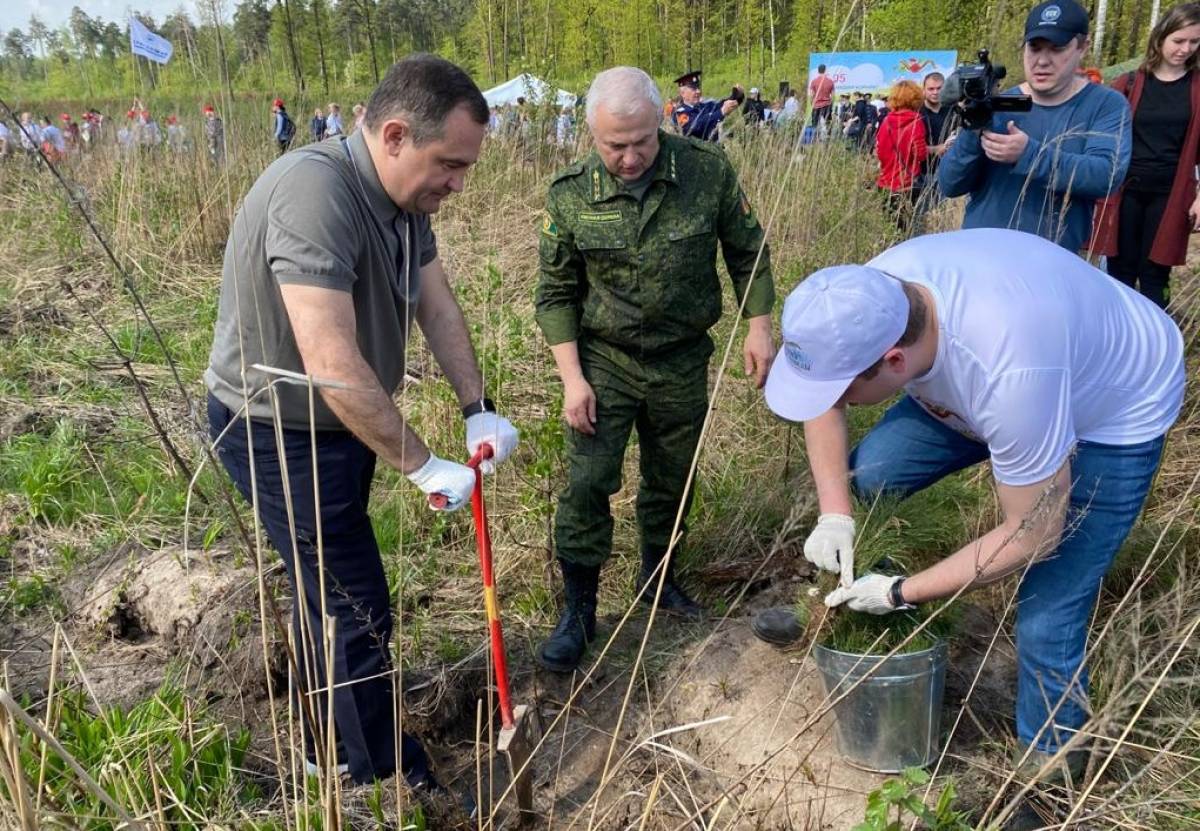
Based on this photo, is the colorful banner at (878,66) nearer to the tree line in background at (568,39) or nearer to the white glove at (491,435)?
the tree line in background at (568,39)

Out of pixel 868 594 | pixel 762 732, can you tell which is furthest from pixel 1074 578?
pixel 762 732

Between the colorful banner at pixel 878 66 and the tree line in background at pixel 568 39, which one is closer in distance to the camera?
the tree line in background at pixel 568 39

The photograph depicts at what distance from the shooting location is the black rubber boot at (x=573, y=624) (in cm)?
258

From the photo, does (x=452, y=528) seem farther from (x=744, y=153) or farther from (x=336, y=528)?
(x=744, y=153)

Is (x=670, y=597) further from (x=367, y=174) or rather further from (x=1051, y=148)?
(x=1051, y=148)

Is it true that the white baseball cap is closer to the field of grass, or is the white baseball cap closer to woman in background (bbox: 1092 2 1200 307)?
the field of grass

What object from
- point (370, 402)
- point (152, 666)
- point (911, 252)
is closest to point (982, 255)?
point (911, 252)

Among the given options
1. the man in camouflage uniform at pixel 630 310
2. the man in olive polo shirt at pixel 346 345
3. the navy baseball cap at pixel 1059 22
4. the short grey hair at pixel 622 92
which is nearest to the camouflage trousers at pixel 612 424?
the man in camouflage uniform at pixel 630 310

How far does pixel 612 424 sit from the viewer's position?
2.61m

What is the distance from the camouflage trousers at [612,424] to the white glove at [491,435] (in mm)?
429

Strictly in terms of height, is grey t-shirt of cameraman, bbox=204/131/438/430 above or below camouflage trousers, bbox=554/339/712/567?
above

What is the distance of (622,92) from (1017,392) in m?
1.29

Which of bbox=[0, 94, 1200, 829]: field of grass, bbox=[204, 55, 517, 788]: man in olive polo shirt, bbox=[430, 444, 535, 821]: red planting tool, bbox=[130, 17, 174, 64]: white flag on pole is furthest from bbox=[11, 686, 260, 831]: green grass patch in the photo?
bbox=[130, 17, 174, 64]: white flag on pole

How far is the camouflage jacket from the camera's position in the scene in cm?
246
